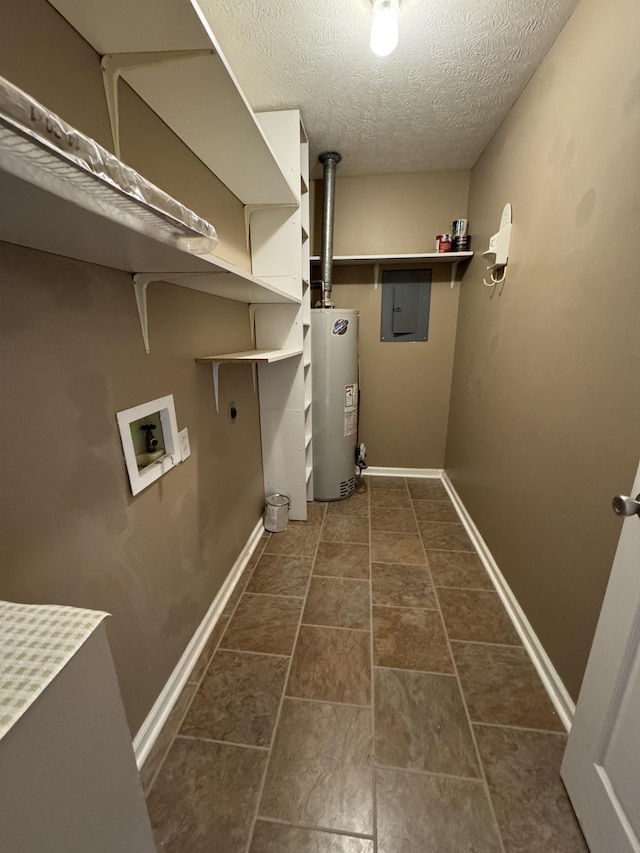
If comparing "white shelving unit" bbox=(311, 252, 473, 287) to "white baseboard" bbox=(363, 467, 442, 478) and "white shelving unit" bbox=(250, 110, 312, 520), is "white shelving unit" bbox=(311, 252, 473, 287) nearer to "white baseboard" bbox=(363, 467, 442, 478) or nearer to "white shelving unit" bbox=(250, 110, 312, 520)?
"white shelving unit" bbox=(250, 110, 312, 520)

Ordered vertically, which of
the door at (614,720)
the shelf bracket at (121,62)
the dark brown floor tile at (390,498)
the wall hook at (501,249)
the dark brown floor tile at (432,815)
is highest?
the shelf bracket at (121,62)

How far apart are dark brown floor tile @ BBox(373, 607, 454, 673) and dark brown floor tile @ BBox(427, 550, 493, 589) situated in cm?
27

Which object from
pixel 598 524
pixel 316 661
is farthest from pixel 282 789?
pixel 598 524

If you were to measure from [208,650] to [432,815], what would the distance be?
96 centimetres

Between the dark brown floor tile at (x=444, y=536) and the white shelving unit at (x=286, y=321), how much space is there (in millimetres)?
855

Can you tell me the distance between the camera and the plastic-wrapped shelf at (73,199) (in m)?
0.40

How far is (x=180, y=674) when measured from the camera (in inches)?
51.9

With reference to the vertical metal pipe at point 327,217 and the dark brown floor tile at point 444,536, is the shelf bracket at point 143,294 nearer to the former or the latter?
the vertical metal pipe at point 327,217

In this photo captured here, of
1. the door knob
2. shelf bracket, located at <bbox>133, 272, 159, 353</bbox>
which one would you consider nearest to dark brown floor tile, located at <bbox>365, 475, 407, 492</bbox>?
the door knob

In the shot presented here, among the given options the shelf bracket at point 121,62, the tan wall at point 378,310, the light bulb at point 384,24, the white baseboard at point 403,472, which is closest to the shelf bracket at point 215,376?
the shelf bracket at point 121,62

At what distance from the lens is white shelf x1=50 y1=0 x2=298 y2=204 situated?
0.77 m

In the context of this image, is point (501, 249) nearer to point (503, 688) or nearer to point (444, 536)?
point (444, 536)

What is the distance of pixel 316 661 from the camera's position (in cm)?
141

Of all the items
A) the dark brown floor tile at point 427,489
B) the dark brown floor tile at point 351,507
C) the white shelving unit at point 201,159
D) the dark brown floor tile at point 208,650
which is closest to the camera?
the white shelving unit at point 201,159
